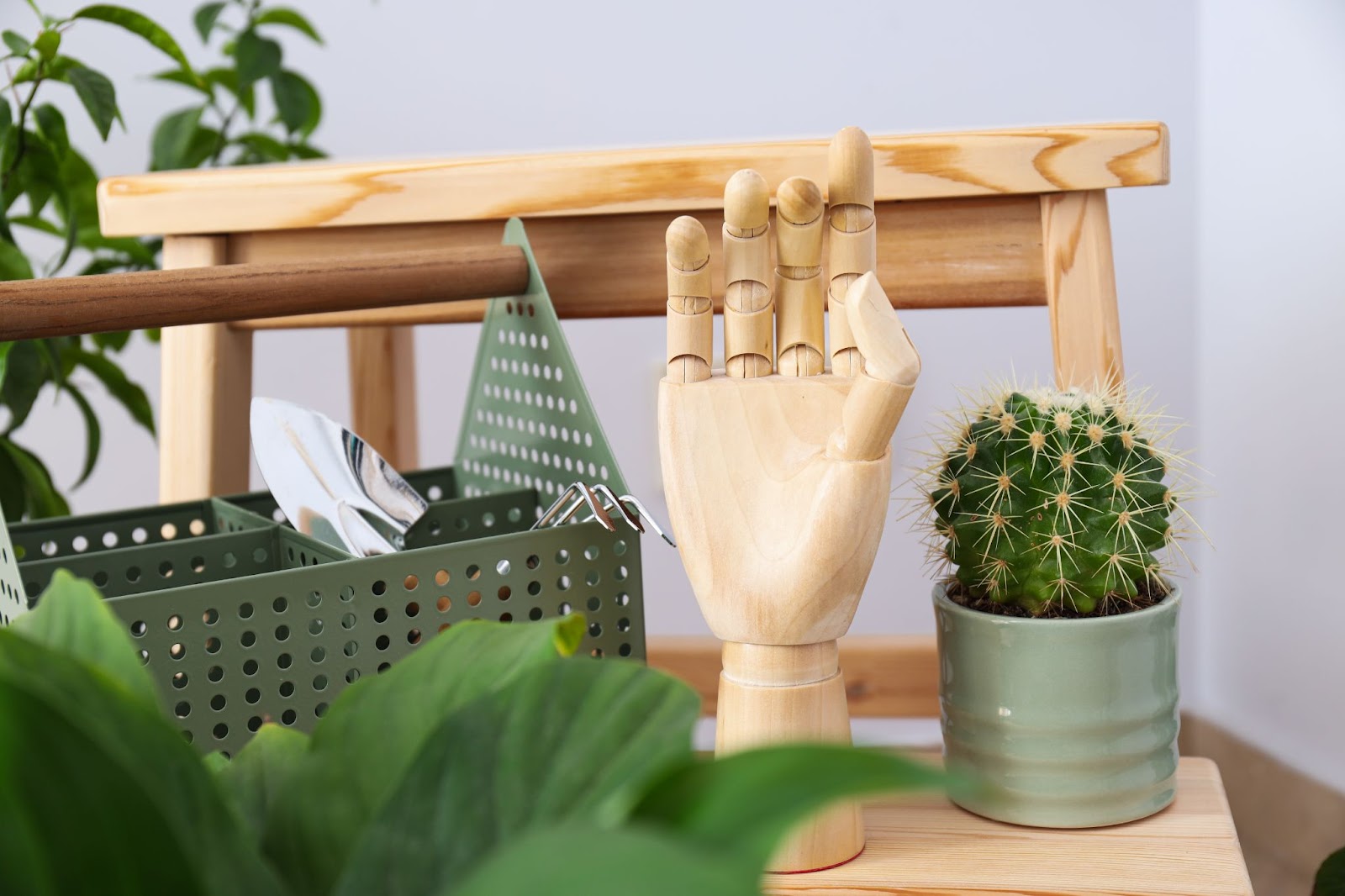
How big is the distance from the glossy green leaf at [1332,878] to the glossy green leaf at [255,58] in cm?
127

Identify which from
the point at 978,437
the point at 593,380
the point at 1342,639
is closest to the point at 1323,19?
the point at 1342,639

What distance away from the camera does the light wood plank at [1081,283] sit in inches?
30.1

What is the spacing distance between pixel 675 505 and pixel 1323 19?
0.99 meters

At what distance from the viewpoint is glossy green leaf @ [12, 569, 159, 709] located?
0.64 feet

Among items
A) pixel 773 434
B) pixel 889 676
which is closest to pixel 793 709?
pixel 773 434

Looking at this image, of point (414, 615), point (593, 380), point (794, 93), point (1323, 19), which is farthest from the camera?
point (593, 380)

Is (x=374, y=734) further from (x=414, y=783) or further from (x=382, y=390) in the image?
(x=382, y=390)

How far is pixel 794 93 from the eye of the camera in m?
1.60

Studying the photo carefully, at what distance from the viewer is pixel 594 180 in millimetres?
796

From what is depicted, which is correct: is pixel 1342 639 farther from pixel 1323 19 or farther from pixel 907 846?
pixel 907 846

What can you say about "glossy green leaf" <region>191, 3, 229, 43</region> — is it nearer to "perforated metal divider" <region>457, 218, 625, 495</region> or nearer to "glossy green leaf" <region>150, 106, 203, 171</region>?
"glossy green leaf" <region>150, 106, 203, 171</region>

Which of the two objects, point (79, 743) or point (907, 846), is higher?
point (79, 743)

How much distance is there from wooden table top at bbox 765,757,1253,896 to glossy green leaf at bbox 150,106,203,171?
108cm

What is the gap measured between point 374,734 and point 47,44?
3.12ft
